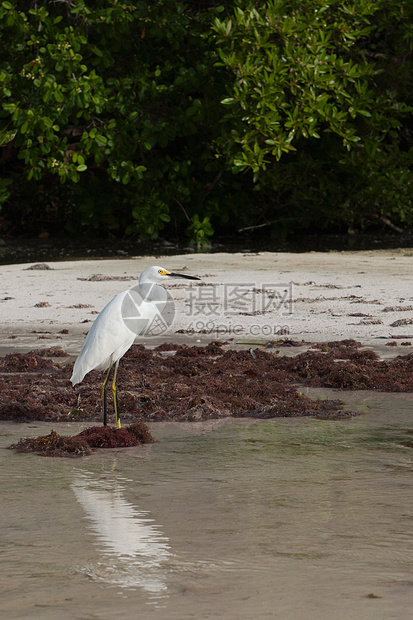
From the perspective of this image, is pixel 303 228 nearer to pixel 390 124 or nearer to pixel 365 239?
pixel 365 239

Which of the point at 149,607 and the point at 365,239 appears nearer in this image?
the point at 149,607

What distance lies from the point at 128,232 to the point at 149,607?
1673 centimetres

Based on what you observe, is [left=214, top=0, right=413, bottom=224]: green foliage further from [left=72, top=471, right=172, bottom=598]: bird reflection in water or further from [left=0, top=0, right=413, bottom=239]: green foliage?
[left=72, top=471, right=172, bottom=598]: bird reflection in water

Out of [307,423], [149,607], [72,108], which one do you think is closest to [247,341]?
[307,423]

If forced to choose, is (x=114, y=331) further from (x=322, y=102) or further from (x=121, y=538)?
(x=322, y=102)

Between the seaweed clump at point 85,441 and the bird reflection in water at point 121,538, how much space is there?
50 centimetres

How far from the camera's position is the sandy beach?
33.4 ft

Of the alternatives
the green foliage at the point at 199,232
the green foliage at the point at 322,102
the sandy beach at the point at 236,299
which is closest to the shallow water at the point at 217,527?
the sandy beach at the point at 236,299

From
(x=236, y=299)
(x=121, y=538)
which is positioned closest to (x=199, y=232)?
(x=236, y=299)

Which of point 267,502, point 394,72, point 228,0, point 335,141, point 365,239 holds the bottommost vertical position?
point 267,502

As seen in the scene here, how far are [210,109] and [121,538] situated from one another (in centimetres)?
1537

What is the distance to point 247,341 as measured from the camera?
9.89 m

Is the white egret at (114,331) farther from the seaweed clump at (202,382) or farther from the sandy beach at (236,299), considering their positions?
the sandy beach at (236,299)

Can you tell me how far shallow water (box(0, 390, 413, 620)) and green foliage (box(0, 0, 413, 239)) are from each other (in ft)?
36.5
